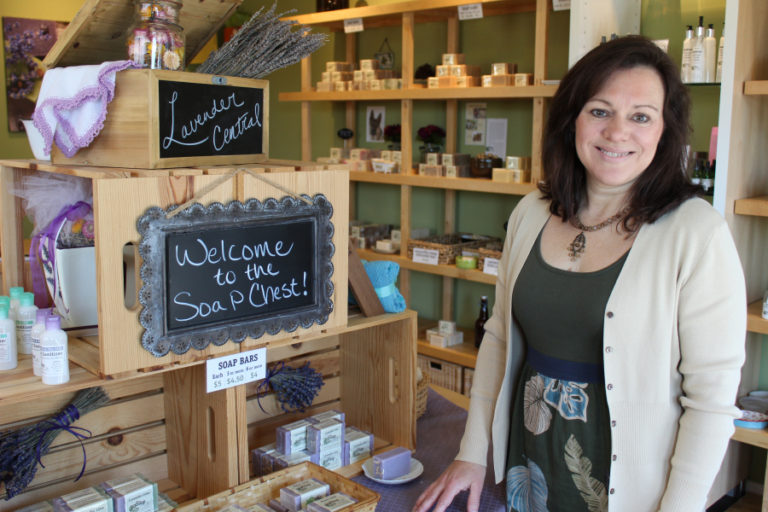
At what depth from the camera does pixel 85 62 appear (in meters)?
1.59

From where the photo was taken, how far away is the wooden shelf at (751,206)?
2.57 meters

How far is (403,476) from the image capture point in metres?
1.72

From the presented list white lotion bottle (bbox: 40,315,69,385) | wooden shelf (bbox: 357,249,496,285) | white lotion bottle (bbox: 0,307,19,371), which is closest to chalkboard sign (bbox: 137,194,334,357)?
white lotion bottle (bbox: 40,315,69,385)

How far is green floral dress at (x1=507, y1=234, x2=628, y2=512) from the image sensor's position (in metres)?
1.36

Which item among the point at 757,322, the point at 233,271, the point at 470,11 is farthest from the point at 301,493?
the point at 470,11

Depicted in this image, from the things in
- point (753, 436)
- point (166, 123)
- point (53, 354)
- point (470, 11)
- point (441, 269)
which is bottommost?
point (753, 436)

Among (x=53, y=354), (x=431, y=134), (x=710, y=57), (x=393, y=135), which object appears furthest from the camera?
(x=393, y=135)

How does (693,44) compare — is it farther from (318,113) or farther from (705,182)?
(318,113)

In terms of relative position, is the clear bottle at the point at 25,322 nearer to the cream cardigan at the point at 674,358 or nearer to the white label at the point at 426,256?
the cream cardigan at the point at 674,358

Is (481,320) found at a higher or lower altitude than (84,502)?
lower

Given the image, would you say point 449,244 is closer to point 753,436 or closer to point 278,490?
point 753,436

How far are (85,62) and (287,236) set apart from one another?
0.57 m

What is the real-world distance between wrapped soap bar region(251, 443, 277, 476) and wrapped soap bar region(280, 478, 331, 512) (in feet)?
0.66

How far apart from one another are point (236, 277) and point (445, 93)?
2.55 meters
